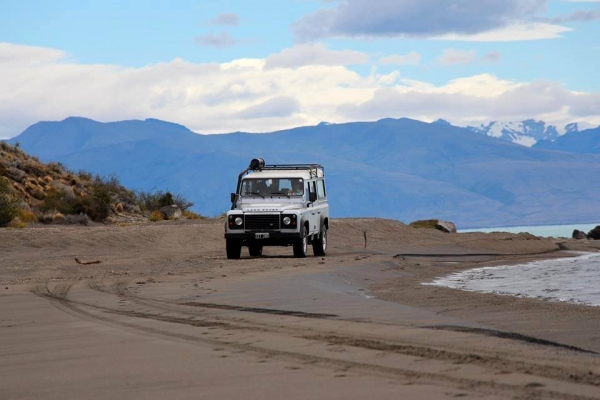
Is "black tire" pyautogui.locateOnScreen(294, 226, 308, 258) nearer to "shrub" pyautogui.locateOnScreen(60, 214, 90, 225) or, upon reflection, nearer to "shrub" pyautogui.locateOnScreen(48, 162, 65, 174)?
"shrub" pyautogui.locateOnScreen(60, 214, 90, 225)

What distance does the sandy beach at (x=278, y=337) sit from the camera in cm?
689

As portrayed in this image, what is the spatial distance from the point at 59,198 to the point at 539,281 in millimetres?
29910

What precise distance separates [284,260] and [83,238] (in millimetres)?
8797

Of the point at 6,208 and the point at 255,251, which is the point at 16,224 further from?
the point at 255,251

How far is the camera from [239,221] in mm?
25516

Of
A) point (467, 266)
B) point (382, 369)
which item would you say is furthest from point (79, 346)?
point (467, 266)

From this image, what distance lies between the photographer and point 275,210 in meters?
25.4

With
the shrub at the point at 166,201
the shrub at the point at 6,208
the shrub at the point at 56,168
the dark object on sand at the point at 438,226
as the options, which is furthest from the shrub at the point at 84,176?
the dark object on sand at the point at 438,226

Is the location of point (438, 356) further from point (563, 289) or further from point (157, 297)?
point (563, 289)

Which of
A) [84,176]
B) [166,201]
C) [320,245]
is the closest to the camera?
[320,245]

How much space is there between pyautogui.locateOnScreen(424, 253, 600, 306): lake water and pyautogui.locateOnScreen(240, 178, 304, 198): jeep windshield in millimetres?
4731

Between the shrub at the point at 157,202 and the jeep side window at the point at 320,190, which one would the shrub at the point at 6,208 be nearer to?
the shrub at the point at 157,202

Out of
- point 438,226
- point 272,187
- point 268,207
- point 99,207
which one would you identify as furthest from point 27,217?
point 438,226

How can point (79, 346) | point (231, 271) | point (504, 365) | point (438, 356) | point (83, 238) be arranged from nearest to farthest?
point (504, 365) → point (438, 356) → point (79, 346) → point (231, 271) → point (83, 238)
